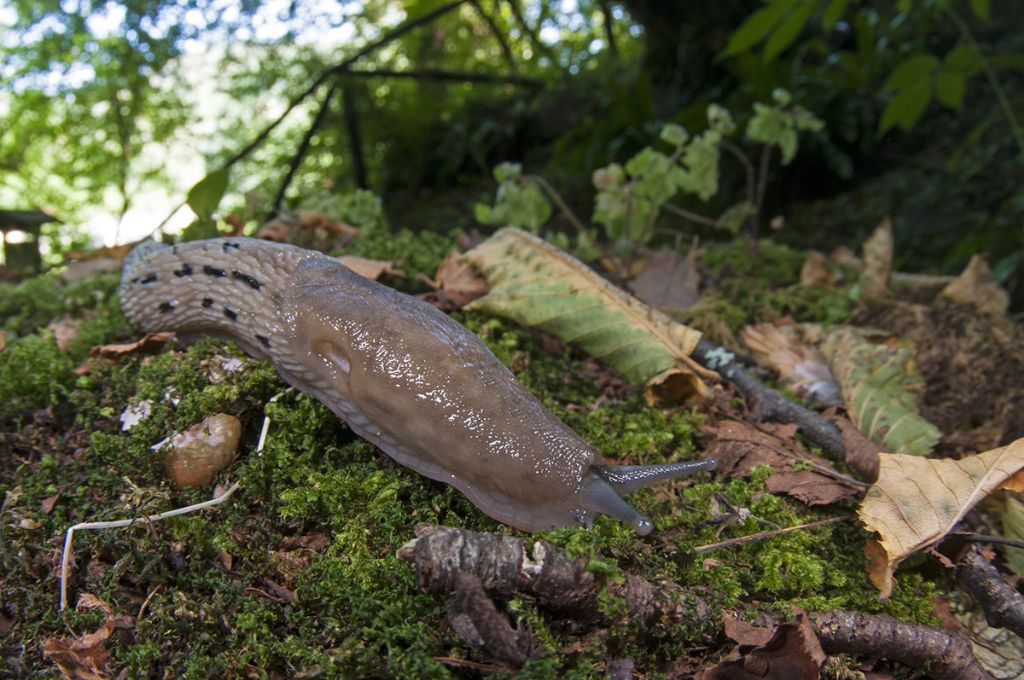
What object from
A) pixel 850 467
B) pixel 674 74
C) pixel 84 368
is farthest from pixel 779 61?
pixel 84 368

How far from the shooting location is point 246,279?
2.93 meters

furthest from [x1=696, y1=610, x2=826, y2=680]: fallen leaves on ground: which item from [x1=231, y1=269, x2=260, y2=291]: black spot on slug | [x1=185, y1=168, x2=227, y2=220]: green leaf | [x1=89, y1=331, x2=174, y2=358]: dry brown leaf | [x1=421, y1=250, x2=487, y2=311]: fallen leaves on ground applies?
[x1=185, y1=168, x2=227, y2=220]: green leaf

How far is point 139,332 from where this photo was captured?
3256 mm

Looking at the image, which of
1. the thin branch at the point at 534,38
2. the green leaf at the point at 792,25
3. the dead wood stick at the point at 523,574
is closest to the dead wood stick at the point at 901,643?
the dead wood stick at the point at 523,574

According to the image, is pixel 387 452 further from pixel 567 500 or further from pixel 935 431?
pixel 935 431

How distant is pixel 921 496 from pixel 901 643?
0.48 m

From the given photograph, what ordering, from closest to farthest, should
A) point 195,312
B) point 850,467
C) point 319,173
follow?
point 850,467 < point 195,312 < point 319,173

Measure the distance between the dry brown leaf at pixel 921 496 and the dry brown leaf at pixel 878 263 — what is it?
2145 millimetres

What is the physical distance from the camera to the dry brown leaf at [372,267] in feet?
11.3

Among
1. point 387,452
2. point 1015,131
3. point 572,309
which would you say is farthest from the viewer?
point 1015,131

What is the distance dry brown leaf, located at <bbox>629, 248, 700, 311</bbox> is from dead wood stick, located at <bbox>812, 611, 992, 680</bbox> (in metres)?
2.09

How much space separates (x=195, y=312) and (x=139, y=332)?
475 mm

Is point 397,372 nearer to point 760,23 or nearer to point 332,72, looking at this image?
point 760,23

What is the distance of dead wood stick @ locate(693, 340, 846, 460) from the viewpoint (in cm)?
271
